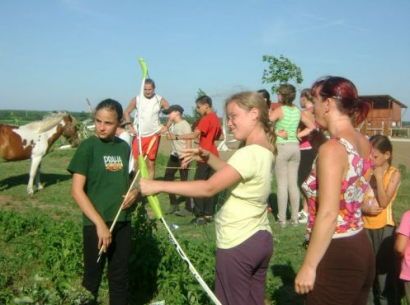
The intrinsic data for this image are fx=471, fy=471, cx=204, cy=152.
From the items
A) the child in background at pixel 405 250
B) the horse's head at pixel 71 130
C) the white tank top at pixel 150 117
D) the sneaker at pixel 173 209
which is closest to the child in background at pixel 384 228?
the child in background at pixel 405 250

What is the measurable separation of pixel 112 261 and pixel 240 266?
47.1 inches

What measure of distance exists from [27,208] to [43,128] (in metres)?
2.84

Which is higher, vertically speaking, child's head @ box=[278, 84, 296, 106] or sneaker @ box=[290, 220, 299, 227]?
child's head @ box=[278, 84, 296, 106]

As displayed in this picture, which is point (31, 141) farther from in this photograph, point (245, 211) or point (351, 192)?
point (351, 192)

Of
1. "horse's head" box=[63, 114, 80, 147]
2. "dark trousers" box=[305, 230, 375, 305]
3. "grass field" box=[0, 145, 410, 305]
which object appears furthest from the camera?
"horse's head" box=[63, 114, 80, 147]

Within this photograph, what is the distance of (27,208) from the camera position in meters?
9.20

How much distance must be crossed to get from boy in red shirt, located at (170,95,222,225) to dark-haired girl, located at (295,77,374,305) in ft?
15.6

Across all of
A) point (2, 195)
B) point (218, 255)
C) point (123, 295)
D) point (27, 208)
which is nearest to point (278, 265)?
point (123, 295)

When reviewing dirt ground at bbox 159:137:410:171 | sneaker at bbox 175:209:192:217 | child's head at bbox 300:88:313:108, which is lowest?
dirt ground at bbox 159:137:410:171

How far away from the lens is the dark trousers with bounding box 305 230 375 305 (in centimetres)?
254

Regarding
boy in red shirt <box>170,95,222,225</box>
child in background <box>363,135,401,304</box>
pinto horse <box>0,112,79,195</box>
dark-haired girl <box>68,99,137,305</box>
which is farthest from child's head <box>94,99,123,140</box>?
pinto horse <box>0,112,79,195</box>

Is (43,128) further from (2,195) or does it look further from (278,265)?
(278,265)

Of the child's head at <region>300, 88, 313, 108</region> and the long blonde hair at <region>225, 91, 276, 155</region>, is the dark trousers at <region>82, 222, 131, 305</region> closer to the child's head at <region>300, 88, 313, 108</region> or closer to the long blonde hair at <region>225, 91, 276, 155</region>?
the long blonde hair at <region>225, 91, 276, 155</region>

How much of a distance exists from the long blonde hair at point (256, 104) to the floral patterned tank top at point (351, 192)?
0.49m
